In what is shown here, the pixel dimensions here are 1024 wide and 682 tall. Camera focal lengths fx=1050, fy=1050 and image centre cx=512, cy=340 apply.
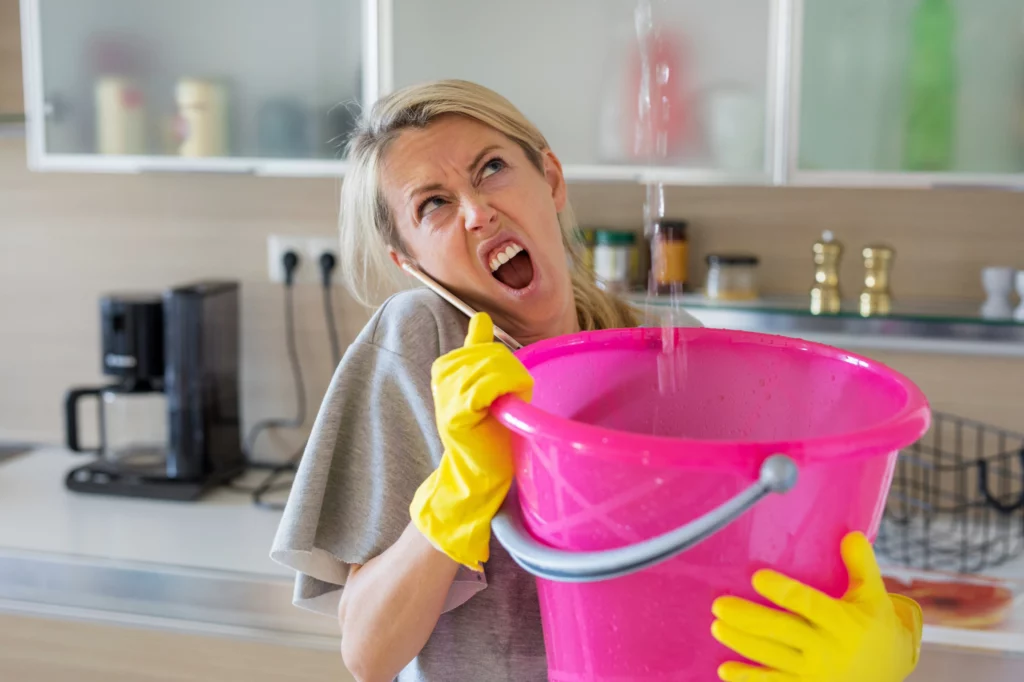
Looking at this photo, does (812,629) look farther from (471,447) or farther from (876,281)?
(876,281)

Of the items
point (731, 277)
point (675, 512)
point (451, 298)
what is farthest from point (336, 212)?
point (675, 512)

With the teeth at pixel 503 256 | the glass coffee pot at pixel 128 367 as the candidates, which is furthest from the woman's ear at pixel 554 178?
the glass coffee pot at pixel 128 367

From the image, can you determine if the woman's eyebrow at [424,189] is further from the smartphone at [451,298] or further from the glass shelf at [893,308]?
the glass shelf at [893,308]

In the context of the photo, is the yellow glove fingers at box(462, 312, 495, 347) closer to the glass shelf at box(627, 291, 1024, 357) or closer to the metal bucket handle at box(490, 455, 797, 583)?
the metal bucket handle at box(490, 455, 797, 583)

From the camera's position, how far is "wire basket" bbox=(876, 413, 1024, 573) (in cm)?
162

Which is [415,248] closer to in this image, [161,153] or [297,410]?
[161,153]

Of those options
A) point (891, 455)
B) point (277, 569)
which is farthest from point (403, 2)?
point (891, 455)

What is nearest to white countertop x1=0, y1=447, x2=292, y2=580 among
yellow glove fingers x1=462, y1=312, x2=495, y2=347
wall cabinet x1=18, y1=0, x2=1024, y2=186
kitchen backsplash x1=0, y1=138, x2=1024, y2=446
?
kitchen backsplash x1=0, y1=138, x2=1024, y2=446

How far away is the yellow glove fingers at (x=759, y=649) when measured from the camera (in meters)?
0.58

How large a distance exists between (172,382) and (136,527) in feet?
0.89

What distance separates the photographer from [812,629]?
60 cm

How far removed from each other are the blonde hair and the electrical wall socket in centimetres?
87

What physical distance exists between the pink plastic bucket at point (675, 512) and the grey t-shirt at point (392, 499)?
0.19 metres

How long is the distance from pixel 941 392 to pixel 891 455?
1231 millimetres
